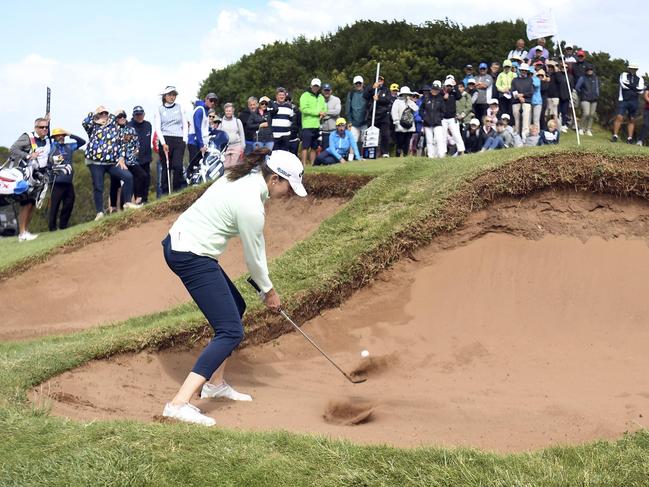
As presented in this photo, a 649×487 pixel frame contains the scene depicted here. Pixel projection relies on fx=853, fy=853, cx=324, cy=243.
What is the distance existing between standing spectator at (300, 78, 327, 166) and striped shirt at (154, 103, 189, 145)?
311 centimetres

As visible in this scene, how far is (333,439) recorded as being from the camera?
6570mm

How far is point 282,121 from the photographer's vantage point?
63.5 ft

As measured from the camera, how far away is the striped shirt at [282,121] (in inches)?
759

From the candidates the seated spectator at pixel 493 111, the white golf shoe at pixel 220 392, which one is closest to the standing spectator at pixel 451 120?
the seated spectator at pixel 493 111

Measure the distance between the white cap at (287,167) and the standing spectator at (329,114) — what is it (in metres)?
12.7

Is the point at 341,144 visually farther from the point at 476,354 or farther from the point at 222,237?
the point at 222,237

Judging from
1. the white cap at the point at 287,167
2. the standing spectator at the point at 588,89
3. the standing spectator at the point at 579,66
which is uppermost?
the standing spectator at the point at 579,66

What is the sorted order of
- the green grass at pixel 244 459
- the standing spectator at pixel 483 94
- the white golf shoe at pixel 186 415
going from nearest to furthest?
the green grass at pixel 244 459, the white golf shoe at pixel 186 415, the standing spectator at pixel 483 94

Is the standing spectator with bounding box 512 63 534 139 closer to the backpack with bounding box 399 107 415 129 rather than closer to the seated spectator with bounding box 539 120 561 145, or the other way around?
the seated spectator with bounding box 539 120 561 145

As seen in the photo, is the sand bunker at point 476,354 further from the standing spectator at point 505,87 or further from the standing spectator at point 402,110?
the standing spectator at point 505,87

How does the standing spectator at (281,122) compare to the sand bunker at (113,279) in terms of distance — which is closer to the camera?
the sand bunker at (113,279)

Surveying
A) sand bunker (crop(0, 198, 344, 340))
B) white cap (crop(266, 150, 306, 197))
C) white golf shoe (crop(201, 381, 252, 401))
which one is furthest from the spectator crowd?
white cap (crop(266, 150, 306, 197))

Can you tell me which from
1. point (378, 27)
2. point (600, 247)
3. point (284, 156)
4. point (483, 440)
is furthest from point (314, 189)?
point (378, 27)

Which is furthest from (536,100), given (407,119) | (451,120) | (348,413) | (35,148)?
(348,413)
